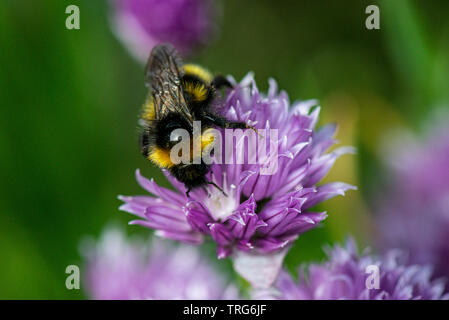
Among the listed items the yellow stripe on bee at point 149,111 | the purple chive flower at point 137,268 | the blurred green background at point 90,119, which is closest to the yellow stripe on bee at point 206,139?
the yellow stripe on bee at point 149,111

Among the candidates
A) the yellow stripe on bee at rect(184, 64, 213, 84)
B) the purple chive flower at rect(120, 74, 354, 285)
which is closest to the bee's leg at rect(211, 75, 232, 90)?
the yellow stripe on bee at rect(184, 64, 213, 84)

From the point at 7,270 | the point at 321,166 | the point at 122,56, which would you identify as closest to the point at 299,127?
the point at 321,166

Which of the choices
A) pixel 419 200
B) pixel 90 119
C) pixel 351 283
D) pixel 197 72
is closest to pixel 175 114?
pixel 197 72

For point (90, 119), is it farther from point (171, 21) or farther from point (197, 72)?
point (197, 72)

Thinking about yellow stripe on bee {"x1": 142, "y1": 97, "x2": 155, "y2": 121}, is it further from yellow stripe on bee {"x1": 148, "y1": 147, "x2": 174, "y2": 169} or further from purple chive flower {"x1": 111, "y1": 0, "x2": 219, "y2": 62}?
purple chive flower {"x1": 111, "y1": 0, "x2": 219, "y2": 62}
